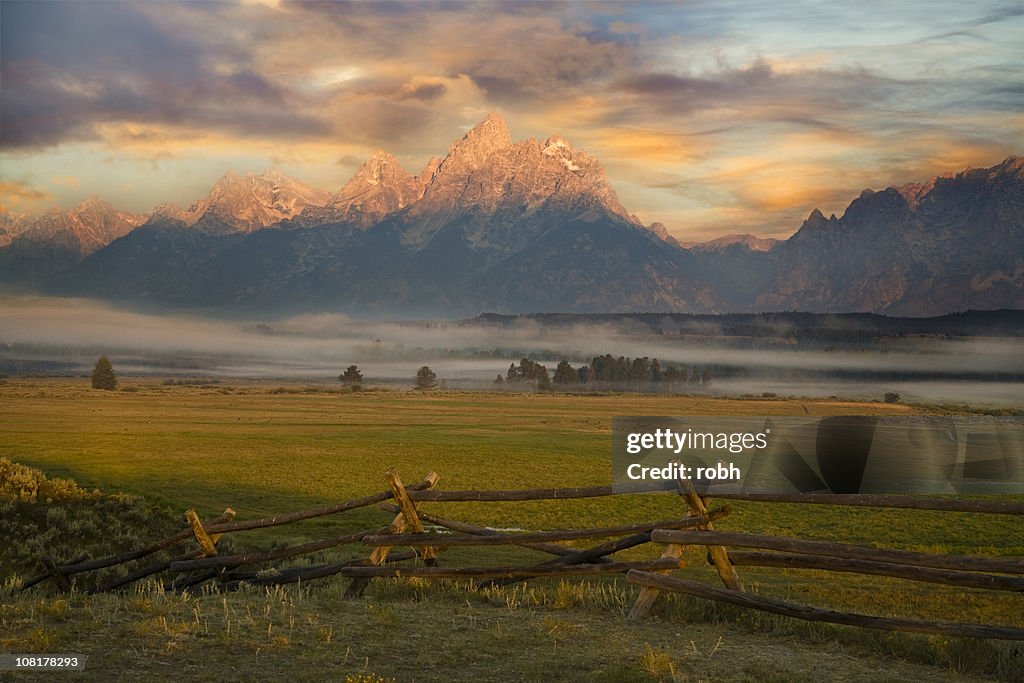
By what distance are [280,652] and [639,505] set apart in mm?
27212

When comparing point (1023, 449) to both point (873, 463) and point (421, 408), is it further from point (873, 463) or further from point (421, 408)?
point (421, 408)

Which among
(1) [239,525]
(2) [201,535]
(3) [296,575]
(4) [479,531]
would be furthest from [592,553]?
(2) [201,535]

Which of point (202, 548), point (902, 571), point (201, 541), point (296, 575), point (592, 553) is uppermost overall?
point (902, 571)

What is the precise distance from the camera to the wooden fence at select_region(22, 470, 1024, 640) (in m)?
9.42

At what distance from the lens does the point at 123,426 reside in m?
81.8

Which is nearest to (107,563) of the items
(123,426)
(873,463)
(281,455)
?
(281,455)

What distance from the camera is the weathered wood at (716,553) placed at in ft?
35.3

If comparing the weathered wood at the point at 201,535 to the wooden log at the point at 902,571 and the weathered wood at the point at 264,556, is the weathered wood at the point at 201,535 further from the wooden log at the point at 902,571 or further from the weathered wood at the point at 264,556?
the wooden log at the point at 902,571

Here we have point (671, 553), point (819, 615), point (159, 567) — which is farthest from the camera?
point (159, 567)

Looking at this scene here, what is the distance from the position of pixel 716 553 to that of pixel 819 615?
4.91ft

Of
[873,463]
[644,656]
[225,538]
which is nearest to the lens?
[644,656]

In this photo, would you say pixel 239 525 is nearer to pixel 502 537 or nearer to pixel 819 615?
pixel 502 537

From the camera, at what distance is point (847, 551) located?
9969mm

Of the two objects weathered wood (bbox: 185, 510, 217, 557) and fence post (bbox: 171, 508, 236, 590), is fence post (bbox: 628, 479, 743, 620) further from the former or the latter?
weathered wood (bbox: 185, 510, 217, 557)
